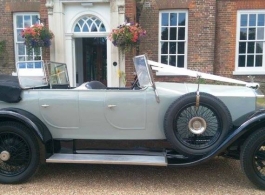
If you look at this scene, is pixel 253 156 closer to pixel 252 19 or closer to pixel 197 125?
pixel 197 125

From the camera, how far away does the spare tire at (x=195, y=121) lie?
3316mm

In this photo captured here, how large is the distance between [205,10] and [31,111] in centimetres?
777

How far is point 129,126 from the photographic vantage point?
3.57 m

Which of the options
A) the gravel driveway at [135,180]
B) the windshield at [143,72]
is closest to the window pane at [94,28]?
the windshield at [143,72]

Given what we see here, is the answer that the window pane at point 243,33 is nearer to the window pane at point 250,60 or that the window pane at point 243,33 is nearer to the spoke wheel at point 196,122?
the window pane at point 250,60

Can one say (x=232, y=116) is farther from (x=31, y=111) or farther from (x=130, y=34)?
(x=130, y=34)

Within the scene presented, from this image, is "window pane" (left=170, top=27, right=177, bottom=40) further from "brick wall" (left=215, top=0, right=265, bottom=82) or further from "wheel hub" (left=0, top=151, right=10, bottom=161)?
"wheel hub" (left=0, top=151, right=10, bottom=161)

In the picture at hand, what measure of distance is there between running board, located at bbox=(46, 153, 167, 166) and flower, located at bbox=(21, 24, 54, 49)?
6048mm

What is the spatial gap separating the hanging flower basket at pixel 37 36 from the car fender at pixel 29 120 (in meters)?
5.72

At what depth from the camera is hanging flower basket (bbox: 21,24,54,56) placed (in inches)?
346

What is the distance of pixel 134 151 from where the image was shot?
144 inches

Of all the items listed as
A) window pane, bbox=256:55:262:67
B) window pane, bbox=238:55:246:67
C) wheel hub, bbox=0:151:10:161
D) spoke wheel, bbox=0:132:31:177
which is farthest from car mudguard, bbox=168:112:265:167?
window pane, bbox=256:55:262:67

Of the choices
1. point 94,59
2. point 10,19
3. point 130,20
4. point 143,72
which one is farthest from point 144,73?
point 10,19

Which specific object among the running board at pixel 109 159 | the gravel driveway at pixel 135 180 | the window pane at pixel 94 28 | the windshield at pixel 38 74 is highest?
the window pane at pixel 94 28
